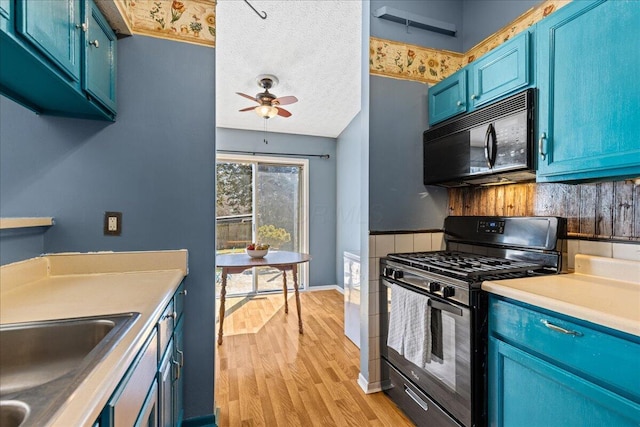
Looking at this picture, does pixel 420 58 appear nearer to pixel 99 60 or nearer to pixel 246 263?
pixel 99 60

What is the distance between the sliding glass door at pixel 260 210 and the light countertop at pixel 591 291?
3545mm

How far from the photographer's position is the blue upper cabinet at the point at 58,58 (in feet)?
2.85

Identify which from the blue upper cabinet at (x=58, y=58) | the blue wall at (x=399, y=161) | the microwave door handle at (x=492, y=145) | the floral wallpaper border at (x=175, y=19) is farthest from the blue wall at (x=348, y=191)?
the blue upper cabinet at (x=58, y=58)

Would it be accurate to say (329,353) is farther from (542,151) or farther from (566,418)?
(542,151)

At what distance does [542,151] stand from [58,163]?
2.41 meters

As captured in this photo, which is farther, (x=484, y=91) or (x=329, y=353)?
(x=329, y=353)

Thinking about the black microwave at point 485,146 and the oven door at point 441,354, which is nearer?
the oven door at point 441,354

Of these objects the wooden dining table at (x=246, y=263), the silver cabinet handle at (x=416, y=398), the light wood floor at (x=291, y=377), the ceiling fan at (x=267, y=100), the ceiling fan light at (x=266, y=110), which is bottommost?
the light wood floor at (x=291, y=377)

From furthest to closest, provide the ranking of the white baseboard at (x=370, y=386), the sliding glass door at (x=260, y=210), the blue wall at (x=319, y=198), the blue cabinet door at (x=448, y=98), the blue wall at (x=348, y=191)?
the blue wall at (x=319, y=198) → the sliding glass door at (x=260, y=210) → the blue wall at (x=348, y=191) → the white baseboard at (x=370, y=386) → the blue cabinet door at (x=448, y=98)

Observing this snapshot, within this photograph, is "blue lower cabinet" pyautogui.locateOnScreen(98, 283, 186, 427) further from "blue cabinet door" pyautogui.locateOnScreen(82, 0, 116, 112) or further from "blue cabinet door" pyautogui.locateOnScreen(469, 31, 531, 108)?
"blue cabinet door" pyautogui.locateOnScreen(469, 31, 531, 108)

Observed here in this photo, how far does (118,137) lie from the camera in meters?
1.59

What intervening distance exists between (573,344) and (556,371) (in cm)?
13

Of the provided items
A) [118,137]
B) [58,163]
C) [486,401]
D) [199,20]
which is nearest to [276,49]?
[199,20]

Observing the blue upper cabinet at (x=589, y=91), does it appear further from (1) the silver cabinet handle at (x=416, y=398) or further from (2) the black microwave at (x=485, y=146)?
(1) the silver cabinet handle at (x=416, y=398)
